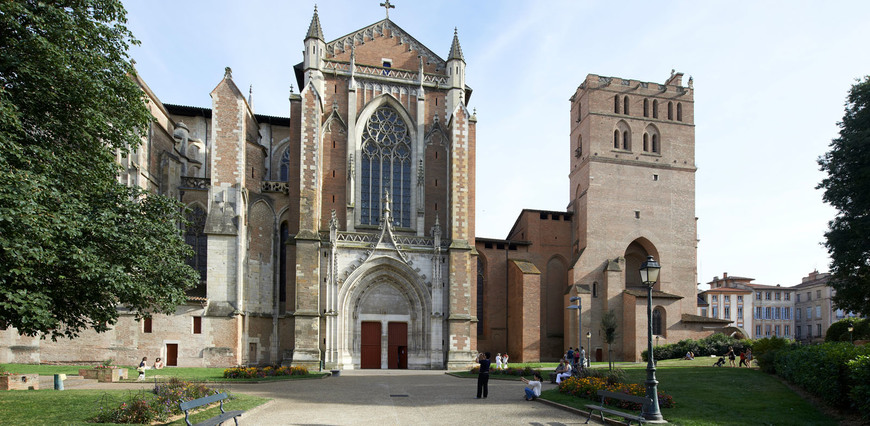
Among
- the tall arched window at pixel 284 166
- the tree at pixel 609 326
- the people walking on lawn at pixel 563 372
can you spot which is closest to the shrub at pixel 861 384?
the people walking on lawn at pixel 563 372

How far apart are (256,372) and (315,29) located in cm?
2055

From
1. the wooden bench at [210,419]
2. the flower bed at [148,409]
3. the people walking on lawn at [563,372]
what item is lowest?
the people walking on lawn at [563,372]

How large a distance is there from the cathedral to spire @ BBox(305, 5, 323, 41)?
0.30 feet

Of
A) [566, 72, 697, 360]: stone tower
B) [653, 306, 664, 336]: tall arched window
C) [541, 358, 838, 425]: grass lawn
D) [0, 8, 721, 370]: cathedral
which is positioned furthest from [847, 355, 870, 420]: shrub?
[653, 306, 664, 336]: tall arched window

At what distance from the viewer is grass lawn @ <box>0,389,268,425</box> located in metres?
13.3

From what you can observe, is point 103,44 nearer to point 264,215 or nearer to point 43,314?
point 43,314

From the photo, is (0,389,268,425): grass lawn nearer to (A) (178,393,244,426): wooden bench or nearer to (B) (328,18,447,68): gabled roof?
(A) (178,393,244,426): wooden bench

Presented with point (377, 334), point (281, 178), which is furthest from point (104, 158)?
point (281, 178)

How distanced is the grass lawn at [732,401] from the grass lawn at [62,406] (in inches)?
353

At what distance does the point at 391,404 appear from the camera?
17.3 m

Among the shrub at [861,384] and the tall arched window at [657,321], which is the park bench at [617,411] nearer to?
the shrub at [861,384]

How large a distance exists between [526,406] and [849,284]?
20.1m

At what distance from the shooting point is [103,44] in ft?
50.9

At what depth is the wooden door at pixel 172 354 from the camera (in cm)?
3234
